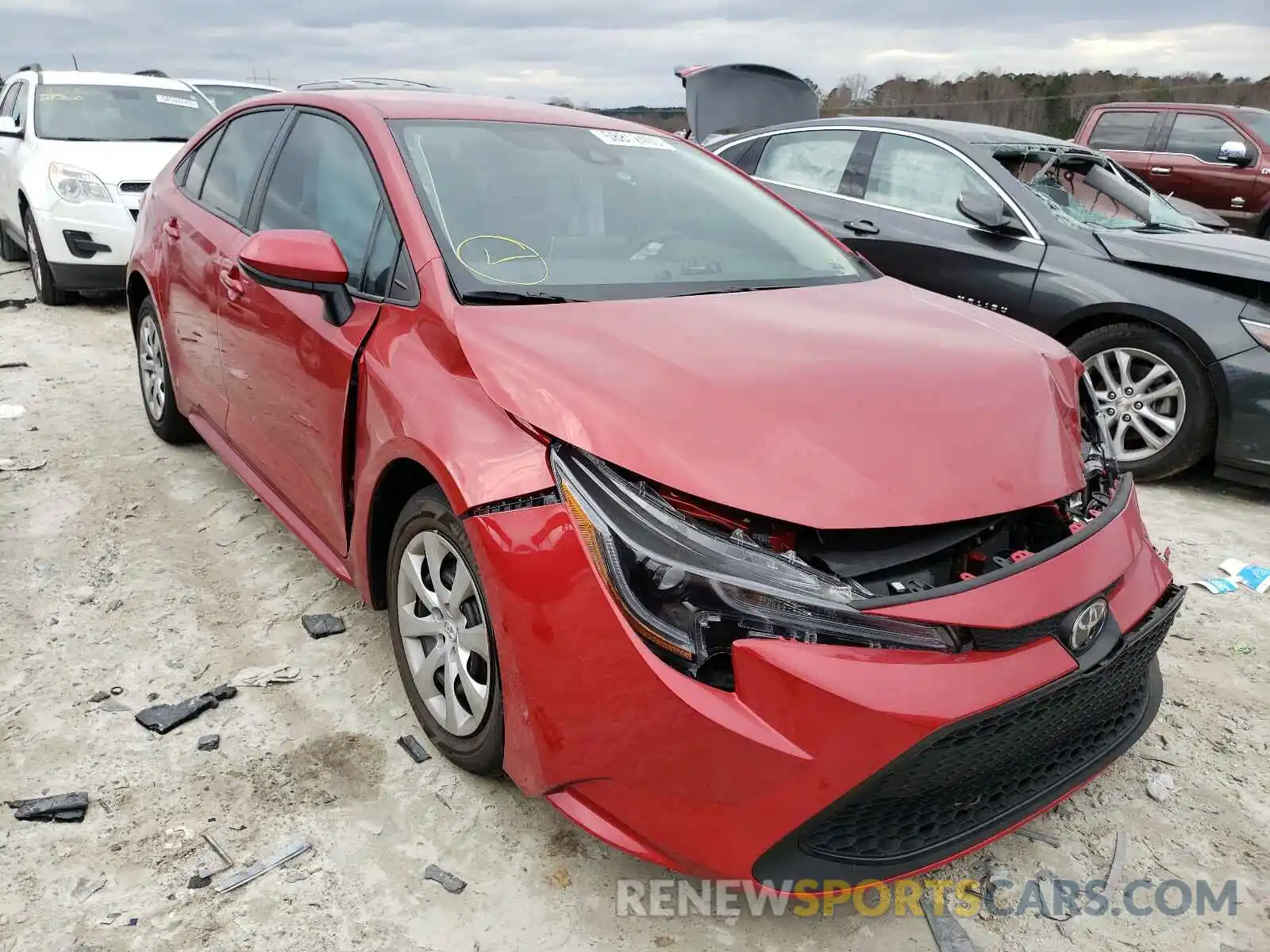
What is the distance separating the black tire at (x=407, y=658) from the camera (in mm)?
2113

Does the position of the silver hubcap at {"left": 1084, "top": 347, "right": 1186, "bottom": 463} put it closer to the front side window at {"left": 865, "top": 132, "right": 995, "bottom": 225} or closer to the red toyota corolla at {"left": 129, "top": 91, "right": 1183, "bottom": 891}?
the front side window at {"left": 865, "top": 132, "right": 995, "bottom": 225}

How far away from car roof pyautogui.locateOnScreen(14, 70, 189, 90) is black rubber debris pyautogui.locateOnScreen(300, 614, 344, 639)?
7.23 meters

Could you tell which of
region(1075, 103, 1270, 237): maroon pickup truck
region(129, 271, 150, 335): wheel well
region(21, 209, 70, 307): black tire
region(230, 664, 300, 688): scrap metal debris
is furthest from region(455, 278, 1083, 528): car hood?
region(1075, 103, 1270, 237): maroon pickup truck

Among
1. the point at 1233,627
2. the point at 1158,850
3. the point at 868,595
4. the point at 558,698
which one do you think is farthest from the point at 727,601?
the point at 1233,627

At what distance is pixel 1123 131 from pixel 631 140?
31.0ft

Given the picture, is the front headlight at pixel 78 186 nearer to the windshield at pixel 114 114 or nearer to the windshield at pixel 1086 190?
the windshield at pixel 114 114

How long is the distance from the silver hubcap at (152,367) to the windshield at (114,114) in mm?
4298

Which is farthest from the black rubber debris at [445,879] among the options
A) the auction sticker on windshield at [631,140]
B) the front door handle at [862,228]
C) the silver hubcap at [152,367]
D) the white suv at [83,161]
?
the white suv at [83,161]

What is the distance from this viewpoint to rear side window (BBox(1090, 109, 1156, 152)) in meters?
10.4

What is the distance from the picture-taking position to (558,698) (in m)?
1.89

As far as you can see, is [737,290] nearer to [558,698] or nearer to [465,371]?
[465,371]

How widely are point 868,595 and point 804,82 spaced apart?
10.3m

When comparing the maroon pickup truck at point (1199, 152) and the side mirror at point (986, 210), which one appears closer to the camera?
the side mirror at point (986, 210)

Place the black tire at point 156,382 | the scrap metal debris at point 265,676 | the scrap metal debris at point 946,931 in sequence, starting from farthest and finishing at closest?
the black tire at point 156,382, the scrap metal debris at point 265,676, the scrap metal debris at point 946,931
